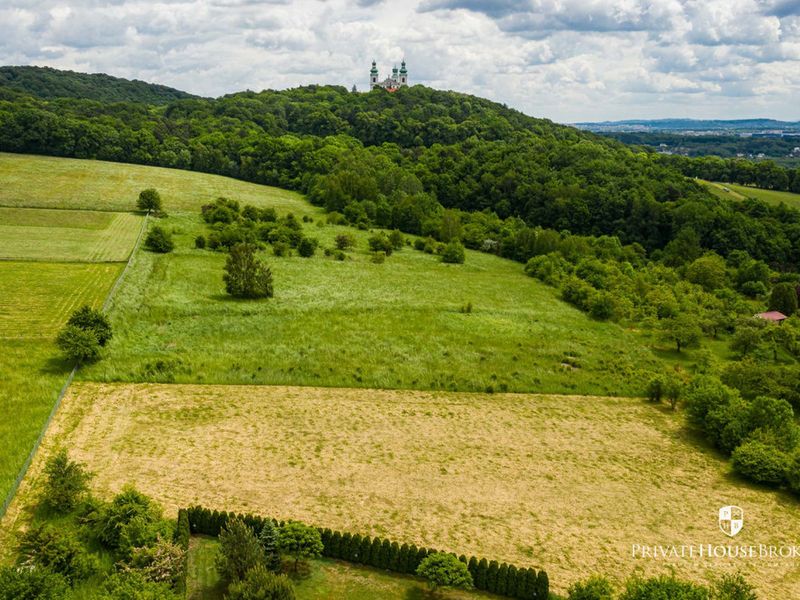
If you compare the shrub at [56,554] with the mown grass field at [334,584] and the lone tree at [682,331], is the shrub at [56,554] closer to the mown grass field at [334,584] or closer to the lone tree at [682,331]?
the mown grass field at [334,584]

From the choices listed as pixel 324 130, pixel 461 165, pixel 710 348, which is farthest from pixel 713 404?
pixel 324 130

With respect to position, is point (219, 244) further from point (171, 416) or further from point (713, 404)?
point (713, 404)

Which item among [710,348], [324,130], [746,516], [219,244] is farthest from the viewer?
[324,130]

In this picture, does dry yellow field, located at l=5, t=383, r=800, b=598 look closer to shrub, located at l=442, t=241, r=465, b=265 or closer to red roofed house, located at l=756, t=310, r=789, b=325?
red roofed house, located at l=756, t=310, r=789, b=325

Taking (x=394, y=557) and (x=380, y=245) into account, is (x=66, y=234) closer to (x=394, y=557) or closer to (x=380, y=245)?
(x=380, y=245)

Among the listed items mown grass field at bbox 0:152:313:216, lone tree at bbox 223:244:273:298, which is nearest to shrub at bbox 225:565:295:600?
lone tree at bbox 223:244:273:298

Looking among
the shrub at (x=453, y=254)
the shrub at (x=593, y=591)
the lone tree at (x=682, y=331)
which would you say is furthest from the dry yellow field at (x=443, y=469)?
the shrub at (x=453, y=254)
